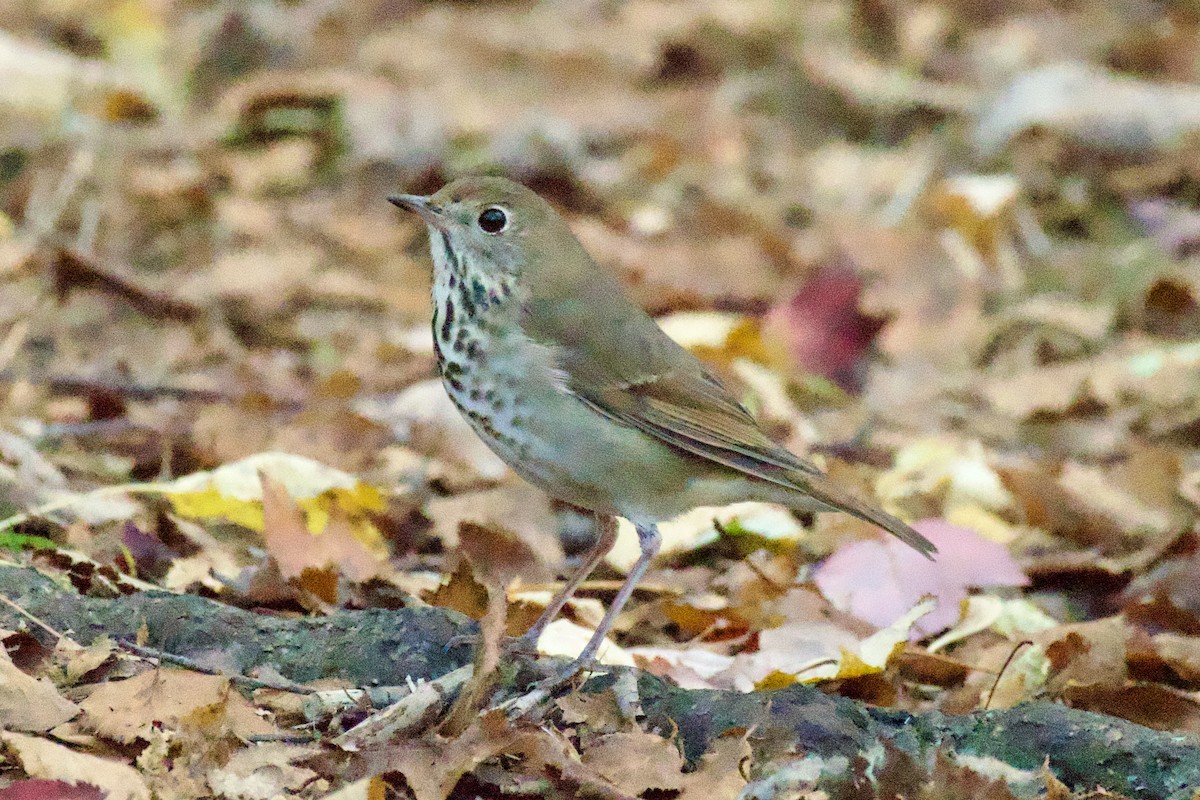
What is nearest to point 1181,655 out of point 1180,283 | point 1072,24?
point 1180,283

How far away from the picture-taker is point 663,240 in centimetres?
743

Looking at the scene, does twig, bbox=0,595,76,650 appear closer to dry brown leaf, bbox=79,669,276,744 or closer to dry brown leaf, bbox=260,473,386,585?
dry brown leaf, bbox=79,669,276,744

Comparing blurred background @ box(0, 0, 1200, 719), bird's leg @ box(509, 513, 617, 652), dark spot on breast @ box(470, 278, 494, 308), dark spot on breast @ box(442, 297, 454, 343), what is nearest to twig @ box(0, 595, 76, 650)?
blurred background @ box(0, 0, 1200, 719)

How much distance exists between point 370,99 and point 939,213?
9.48 feet

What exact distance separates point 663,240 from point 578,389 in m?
3.81

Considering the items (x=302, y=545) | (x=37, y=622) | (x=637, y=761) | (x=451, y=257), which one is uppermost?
(x=451, y=257)

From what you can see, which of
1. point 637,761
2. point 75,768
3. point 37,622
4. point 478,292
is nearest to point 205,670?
point 37,622

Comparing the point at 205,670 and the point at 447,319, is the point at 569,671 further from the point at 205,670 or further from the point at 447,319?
the point at 447,319

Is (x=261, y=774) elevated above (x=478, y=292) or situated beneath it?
situated beneath

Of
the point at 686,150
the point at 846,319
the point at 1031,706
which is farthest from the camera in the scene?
the point at 686,150

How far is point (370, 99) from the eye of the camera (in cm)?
794

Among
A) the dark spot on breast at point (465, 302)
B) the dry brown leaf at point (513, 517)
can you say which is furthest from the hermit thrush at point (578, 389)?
the dry brown leaf at point (513, 517)

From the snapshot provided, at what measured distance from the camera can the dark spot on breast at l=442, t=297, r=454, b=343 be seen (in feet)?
12.1

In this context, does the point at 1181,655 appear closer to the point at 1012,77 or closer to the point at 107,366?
the point at 107,366
